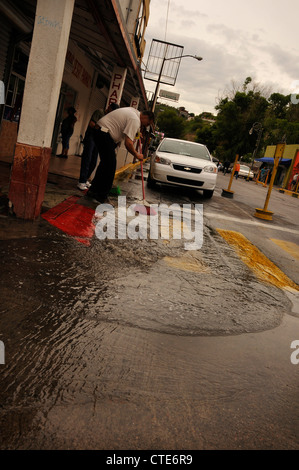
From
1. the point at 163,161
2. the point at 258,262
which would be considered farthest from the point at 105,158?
the point at 163,161

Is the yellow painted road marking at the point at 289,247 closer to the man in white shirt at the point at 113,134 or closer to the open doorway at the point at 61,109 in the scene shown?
the man in white shirt at the point at 113,134

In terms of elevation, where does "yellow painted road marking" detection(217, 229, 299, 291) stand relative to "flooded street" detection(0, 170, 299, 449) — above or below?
above

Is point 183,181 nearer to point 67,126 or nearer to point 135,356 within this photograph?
point 67,126

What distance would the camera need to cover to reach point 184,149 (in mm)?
11273

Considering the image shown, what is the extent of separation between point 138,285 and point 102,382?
56.1 inches

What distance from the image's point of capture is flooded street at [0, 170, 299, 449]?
1.58 meters

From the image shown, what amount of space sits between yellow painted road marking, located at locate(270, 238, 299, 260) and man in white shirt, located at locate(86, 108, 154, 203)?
2.85 m

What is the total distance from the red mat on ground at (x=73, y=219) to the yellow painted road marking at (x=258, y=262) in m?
1.99

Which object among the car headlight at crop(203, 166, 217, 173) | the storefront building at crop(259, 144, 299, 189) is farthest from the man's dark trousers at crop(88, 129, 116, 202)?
the storefront building at crop(259, 144, 299, 189)

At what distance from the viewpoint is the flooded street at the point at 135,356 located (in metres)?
1.58

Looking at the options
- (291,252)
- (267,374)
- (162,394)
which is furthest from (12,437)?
(291,252)

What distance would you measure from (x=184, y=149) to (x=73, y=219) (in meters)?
7.16

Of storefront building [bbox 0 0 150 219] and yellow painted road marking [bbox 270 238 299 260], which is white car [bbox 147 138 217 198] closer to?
storefront building [bbox 0 0 150 219]
